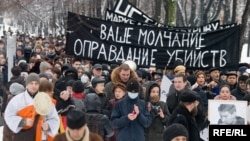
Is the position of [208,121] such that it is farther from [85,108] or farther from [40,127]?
[40,127]

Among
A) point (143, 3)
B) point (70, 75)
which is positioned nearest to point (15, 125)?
point (70, 75)

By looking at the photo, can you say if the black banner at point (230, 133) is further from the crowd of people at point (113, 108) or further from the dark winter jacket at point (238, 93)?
the dark winter jacket at point (238, 93)

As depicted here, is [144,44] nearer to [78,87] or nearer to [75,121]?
[78,87]

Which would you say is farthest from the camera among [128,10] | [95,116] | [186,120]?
[128,10]

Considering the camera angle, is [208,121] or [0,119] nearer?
[208,121]

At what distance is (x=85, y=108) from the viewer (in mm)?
8688

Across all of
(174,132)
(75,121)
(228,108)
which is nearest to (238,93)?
(228,108)

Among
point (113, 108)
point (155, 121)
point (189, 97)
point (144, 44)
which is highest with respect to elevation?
point (144, 44)

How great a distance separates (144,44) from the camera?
40.3ft

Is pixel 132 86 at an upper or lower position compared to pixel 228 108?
upper

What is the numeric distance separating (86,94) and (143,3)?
34375mm

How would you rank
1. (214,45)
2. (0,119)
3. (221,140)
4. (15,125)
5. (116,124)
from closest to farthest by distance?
(221,140) → (15,125) → (116,124) → (214,45) → (0,119)

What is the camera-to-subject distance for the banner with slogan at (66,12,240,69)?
12.0 meters

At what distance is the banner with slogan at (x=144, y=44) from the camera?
1204 centimetres
